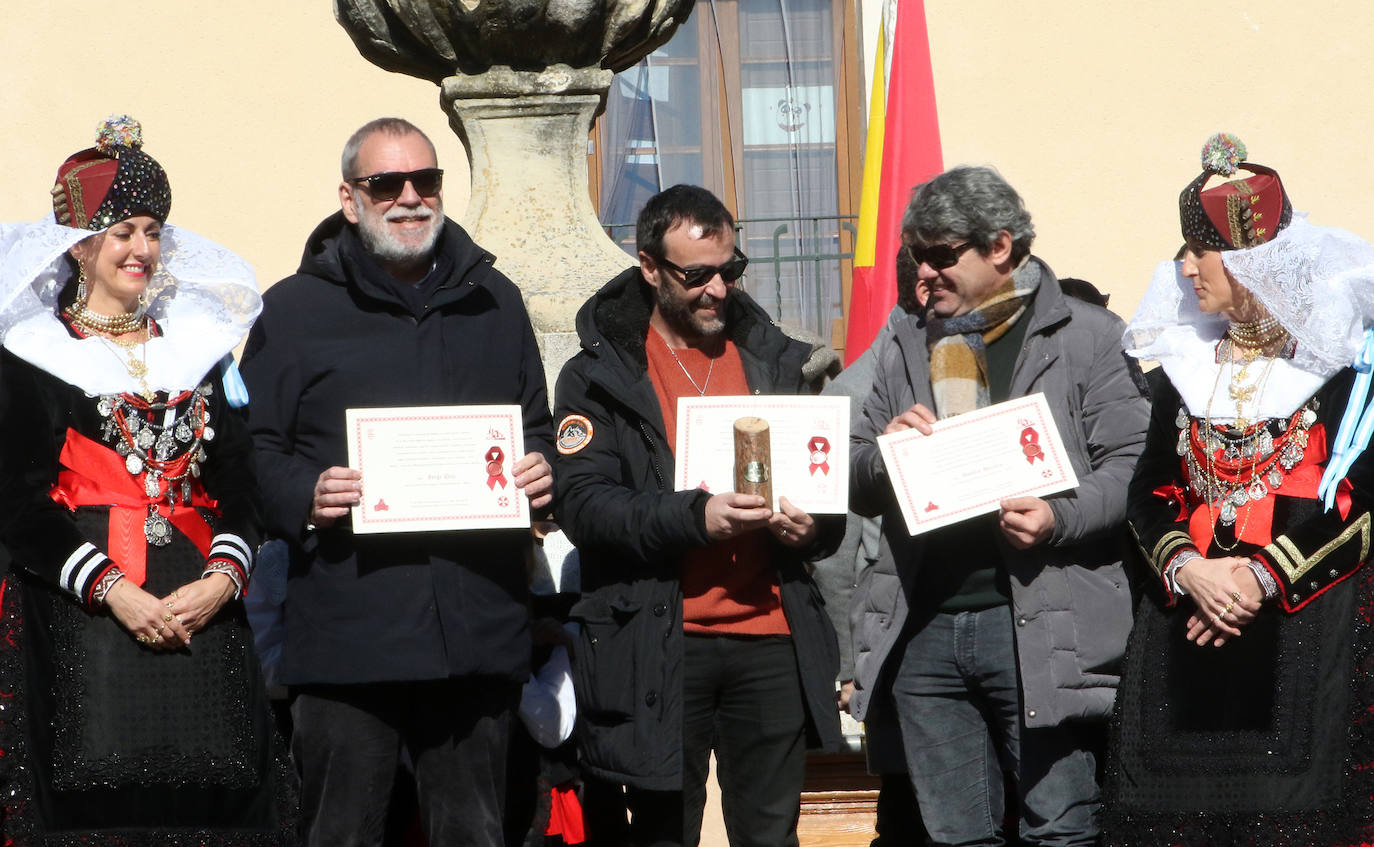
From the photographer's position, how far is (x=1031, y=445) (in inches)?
152

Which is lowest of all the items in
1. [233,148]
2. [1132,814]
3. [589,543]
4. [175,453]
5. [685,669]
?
[1132,814]

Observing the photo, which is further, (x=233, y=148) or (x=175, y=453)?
(x=233, y=148)

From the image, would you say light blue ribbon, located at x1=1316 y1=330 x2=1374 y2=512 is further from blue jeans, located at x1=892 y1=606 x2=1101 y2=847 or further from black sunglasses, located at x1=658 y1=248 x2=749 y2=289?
black sunglasses, located at x1=658 y1=248 x2=749 y2=289

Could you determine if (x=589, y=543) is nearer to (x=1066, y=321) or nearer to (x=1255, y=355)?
(x=1066, y=321)

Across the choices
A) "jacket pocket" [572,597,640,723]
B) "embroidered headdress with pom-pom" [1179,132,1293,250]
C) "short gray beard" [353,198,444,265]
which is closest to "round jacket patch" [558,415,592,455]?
"jacket pocket" [572,597,640,723]

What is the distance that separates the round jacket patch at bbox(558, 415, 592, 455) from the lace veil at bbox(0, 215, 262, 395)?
2.27ft

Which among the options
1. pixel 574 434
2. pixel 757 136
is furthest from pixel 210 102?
pixel 574 434

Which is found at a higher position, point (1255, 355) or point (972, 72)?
point (972, 72)

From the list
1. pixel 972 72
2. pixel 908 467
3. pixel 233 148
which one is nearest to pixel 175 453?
pixel 908 467

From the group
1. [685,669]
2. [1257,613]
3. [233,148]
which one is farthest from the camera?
[233,148]

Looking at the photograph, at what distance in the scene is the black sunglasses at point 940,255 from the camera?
13.2 feet

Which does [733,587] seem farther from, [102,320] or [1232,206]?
[102,320]

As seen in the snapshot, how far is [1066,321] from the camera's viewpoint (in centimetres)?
404

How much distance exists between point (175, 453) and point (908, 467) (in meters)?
1.50
